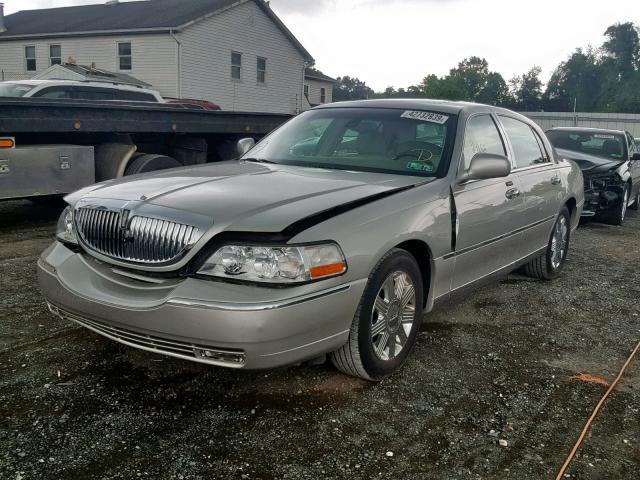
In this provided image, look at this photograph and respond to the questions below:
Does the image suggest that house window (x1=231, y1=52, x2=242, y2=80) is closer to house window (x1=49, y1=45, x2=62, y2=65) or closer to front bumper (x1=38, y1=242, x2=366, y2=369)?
house window (x1=49, y1=45, x2=62, y2=65)

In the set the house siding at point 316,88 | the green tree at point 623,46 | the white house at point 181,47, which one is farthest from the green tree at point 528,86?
the white house at point 181,47

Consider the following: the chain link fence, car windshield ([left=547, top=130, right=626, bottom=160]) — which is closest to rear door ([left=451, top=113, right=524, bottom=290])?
car windshield ([left=547, top=130, right=626, bottom=160])

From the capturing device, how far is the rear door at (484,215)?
4.16m

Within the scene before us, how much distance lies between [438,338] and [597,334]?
126 cm

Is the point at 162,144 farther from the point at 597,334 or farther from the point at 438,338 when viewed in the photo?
the point at 597,334

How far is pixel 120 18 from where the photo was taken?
1073 inches

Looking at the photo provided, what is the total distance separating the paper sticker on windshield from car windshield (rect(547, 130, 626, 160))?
6.92 metres

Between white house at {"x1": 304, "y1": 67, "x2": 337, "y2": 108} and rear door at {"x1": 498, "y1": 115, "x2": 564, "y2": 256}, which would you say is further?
white house at {"x1": 304, "y1": 67, "x2": 337, "y2": 108}

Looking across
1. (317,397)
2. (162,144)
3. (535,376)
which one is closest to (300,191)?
(317,397)

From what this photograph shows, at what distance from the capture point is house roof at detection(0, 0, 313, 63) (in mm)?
25125

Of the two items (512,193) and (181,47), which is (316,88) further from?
(512,193)

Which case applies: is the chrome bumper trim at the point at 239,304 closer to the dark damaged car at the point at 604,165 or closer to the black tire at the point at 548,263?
the black tire at the point at 548,263

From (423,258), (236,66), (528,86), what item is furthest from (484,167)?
(528,86)

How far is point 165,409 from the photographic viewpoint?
3223 millimetres
